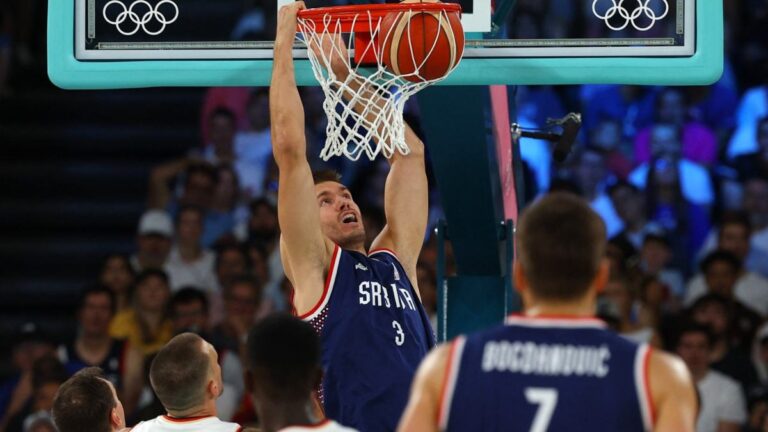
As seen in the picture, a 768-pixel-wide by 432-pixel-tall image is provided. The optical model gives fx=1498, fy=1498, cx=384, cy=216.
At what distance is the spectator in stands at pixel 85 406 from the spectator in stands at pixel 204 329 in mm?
3759

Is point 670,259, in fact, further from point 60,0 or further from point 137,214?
point 60,0

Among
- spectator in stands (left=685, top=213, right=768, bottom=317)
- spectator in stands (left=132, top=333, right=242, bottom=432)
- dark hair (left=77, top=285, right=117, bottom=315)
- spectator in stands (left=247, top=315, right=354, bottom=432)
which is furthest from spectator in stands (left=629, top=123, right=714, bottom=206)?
spectator in stands (left=247, top=315, right=354, bottom=432)

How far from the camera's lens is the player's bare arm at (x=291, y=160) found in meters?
5.11

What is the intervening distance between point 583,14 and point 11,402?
4.91 metres

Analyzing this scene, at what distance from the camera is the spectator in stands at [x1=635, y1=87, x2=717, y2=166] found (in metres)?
10.5

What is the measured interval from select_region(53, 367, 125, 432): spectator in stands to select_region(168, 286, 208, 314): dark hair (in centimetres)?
433

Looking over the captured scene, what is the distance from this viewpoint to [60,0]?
18.3ft

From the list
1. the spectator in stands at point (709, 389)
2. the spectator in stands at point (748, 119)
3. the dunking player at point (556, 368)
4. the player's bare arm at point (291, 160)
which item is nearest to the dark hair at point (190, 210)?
the spectator in stands at point (709, 389)

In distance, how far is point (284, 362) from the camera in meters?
3.65

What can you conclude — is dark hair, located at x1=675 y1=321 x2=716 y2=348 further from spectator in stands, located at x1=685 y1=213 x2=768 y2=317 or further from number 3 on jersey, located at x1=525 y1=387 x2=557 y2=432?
number 3 on jersey, located at x1=525 y1=387 x2=557 y2=432

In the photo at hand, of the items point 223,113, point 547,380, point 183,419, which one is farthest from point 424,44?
point 223,113

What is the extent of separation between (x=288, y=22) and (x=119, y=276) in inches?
202

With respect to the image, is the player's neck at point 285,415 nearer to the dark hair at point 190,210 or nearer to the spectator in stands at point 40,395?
the spectator in stands at point 40,395

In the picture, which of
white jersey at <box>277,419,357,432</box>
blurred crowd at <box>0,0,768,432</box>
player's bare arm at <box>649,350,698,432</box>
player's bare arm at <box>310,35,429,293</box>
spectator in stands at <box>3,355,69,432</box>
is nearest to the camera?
player's bare arm at <box>649,350,698,432</box>
